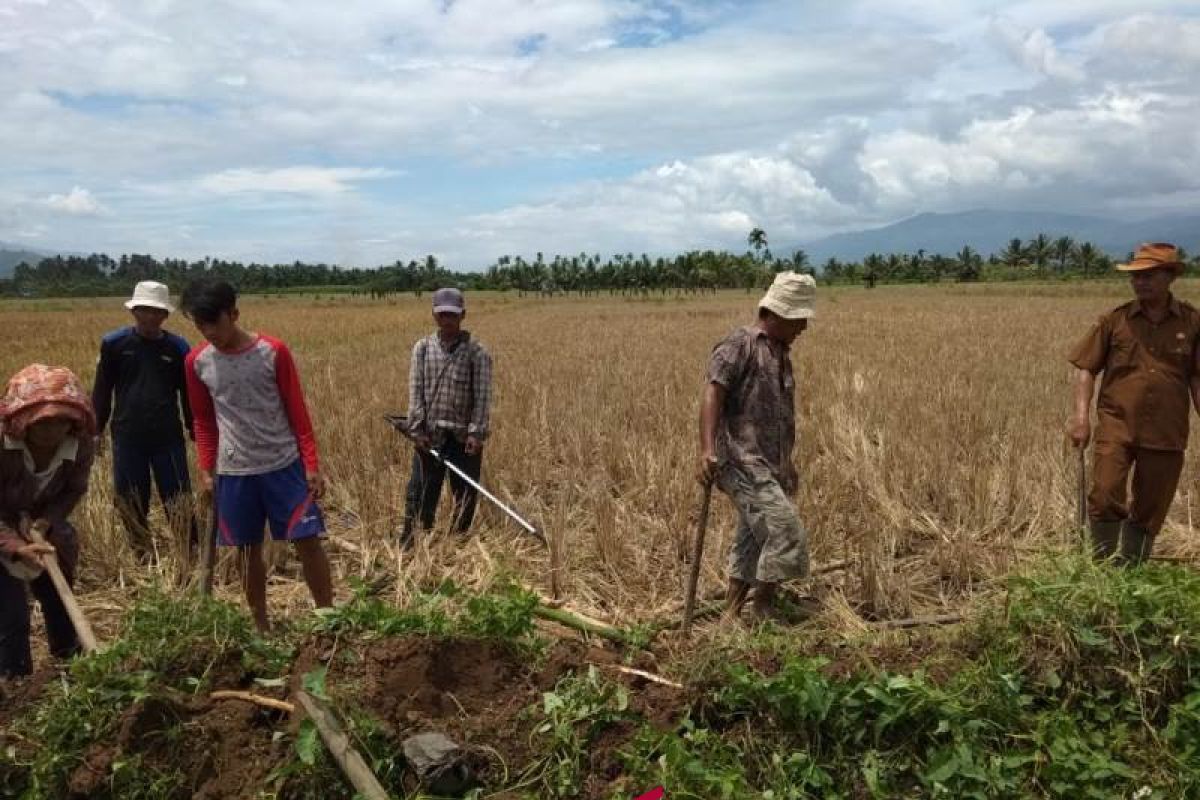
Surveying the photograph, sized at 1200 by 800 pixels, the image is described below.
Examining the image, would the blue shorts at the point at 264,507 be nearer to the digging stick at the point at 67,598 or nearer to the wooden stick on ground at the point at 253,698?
the digging stick at the point at 67,598

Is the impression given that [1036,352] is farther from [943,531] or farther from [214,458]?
[214,458]

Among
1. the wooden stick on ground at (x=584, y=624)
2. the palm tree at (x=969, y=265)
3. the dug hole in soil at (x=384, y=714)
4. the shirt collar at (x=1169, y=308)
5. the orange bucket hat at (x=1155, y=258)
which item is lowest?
the wooden stick on ground at (x=584, y=624)

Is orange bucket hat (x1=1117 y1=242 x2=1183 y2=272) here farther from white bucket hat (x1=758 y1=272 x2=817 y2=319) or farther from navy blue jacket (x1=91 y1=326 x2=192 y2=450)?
navy blue jacket (x1=91 y1=326 x2=192 y2=450)

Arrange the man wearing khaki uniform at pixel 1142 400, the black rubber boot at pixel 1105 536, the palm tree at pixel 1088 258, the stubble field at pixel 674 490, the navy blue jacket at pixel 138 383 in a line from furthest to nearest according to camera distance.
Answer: the palm tree at pixel 1088 258 → the navy blue jacket at pixel 138 383 → the stubble field at pixel 674 490 → the black rubber boot at pixel 1105 536 → the man wearing khaki uniform at pixel 1142 400

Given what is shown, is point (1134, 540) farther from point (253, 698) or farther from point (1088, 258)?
point (1088, 258)

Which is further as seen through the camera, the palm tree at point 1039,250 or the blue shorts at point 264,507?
the palm tree at point 1039,250

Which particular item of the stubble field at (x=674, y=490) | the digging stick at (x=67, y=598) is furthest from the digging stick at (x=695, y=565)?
the digging stick at (x=67, y=598)

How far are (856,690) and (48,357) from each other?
63.0ft

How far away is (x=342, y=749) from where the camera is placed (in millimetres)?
2574

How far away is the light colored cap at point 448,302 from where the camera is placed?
16.5 feet

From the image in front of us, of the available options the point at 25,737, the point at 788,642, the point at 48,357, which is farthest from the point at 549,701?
the point at 48,357

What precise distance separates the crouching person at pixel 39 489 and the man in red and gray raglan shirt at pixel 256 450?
0.54 meters

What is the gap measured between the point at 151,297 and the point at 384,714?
2925mm

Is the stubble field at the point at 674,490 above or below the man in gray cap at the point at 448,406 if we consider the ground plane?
below
